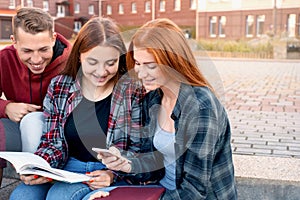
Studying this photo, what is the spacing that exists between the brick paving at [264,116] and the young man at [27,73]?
3.11ft

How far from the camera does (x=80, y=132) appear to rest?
7.00ft

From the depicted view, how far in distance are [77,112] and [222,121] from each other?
76 cm

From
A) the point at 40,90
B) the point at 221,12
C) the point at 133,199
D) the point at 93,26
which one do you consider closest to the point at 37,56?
the point at 40,90

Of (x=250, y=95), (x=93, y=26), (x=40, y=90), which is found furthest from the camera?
(x=250, y=95)

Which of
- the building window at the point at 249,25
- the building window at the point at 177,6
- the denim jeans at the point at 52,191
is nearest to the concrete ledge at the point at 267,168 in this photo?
the denim jeans at the point at 52,191

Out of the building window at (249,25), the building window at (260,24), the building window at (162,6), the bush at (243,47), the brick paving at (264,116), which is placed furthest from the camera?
the building window at (249,25)

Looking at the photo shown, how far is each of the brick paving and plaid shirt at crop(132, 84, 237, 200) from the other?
1.69ft

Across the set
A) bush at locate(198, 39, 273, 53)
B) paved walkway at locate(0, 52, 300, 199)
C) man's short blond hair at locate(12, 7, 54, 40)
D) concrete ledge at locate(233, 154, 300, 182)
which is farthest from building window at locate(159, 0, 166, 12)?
man's short blond hair at locate(12, 7, 54, 40)

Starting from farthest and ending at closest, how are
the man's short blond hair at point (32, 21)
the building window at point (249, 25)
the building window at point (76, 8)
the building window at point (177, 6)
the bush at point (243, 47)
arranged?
the building window at point (249, 25) < the building window at point (177, 6) < the bush at point (243, 47) < the building window at point (76, 8) < the man's short blond hair at point (32, 21)

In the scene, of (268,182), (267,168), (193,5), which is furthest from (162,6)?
(268,182)

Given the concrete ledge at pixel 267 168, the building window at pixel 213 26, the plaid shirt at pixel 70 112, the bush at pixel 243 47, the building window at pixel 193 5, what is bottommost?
the concrete ledge at pixel 267 168

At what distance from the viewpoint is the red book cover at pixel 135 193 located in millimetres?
1829

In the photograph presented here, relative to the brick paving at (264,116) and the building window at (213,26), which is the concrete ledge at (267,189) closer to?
the brick paving at (264,116)

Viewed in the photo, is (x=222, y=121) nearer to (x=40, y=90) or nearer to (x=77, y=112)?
(x=77, y=112)
